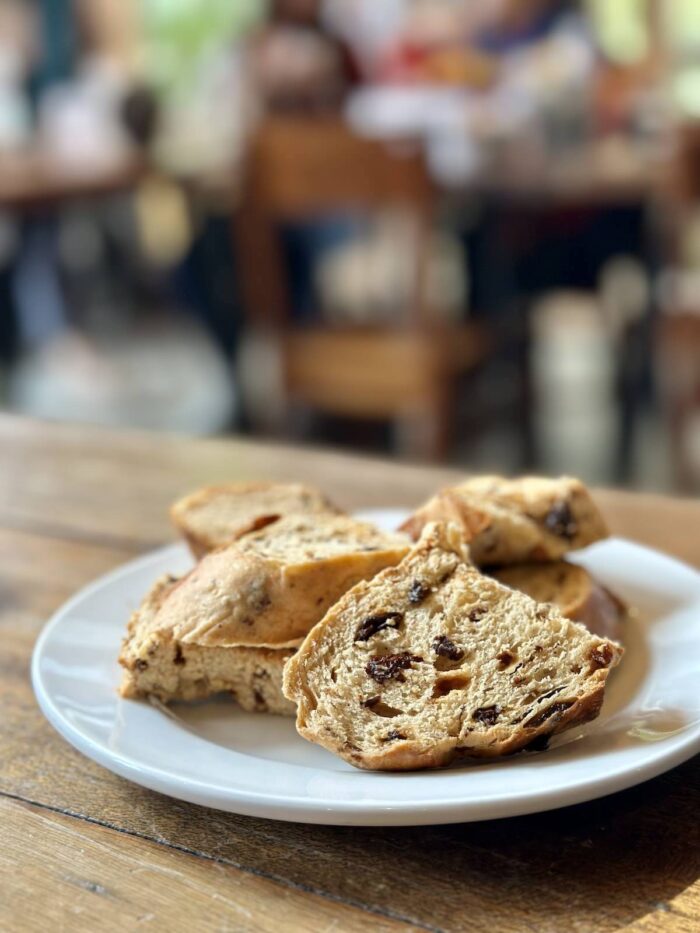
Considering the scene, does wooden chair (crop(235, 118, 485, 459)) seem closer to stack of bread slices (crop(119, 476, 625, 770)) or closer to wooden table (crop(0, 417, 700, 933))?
stack of bread slices (crop(119, 476, 625, 770))

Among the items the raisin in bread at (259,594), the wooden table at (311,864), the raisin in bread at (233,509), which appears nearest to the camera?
the wooden table at (311,864)

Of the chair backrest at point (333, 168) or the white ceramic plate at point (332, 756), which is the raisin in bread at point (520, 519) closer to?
the white ceramic plate at point (332, 756)

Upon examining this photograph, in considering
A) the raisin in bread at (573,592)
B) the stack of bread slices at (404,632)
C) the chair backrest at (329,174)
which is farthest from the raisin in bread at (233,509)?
the chair backrest at (329,174)

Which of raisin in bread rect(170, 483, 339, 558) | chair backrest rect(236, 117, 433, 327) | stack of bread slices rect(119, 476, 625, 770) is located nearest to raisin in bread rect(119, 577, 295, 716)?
stack of bread slices rect(119, 476, 625, 770)

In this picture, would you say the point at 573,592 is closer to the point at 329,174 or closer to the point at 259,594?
the point at 259,594

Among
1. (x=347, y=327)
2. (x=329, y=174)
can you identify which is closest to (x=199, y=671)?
(x=329, y=174)

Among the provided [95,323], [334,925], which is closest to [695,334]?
[334,925]
